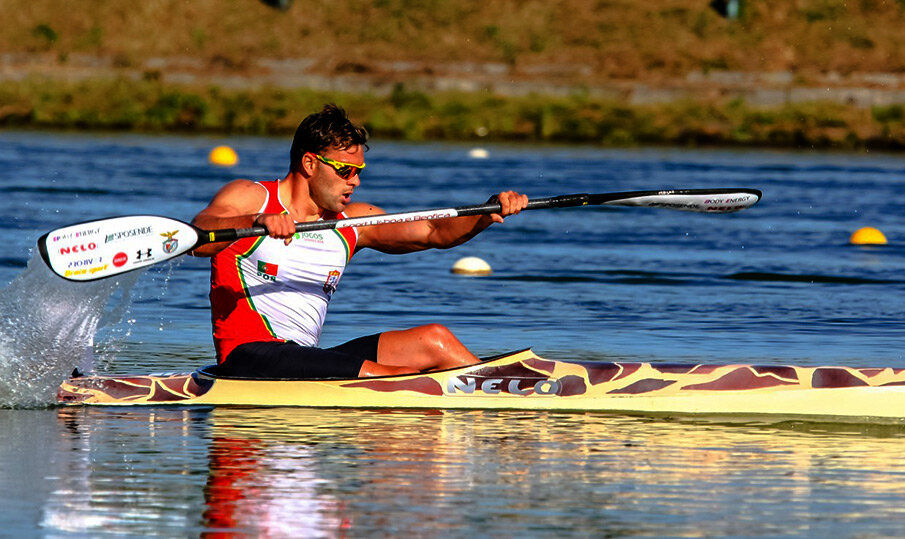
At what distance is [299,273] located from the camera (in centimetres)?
917

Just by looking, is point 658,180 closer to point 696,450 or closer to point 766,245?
point 766,245

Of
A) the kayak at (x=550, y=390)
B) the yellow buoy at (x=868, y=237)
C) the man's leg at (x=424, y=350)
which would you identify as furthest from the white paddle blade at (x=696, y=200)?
the yellow buoy at (x=868, y=237)

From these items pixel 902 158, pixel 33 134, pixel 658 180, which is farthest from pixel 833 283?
pixel 33 134

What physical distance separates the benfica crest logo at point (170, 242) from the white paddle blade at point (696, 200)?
265cm

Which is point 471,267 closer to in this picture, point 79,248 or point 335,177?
point 335,177

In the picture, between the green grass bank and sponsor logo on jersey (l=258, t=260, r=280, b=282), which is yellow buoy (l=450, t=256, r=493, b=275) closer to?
sponsor logo on jersey (l=258, t=260, r=280, b=282)

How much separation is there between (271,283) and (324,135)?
2.69 ft

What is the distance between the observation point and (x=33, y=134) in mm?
33938

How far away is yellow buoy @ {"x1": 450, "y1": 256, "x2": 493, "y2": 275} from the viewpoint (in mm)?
15914

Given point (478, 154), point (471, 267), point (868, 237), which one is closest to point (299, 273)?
point (471, 267)

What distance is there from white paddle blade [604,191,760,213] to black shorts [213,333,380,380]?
2099 millimetres

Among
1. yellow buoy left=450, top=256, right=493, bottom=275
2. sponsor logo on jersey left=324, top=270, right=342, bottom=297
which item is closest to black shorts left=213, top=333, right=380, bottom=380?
sponsor logo on jersey left=324, top=270, right=342, bottom=297

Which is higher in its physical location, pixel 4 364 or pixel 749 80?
pixel 749 80

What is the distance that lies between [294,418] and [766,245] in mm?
10577
